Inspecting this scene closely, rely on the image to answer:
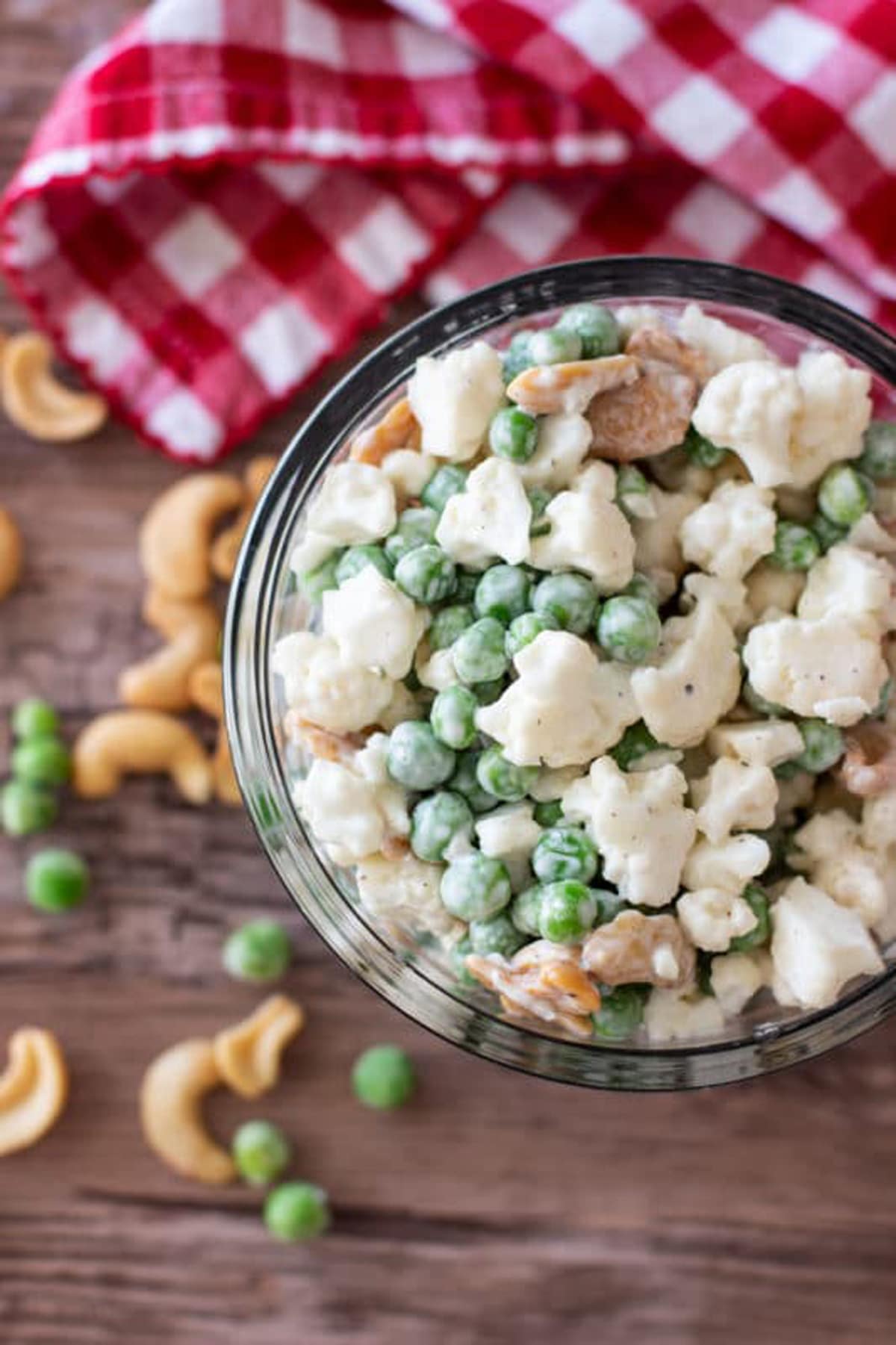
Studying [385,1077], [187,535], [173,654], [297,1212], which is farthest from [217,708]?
[297,1212]

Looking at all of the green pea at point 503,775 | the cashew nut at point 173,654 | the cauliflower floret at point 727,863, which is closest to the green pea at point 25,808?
the cashew nut at point 173,654

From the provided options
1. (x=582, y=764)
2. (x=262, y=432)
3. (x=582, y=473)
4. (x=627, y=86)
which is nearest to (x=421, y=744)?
(x=582, y=764)

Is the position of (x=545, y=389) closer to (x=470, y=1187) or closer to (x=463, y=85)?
(x=463, y=85)

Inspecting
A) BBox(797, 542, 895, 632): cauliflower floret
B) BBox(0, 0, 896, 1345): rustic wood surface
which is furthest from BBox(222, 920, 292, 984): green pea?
BBox(797, 542, 895, 632): cauliflower floret

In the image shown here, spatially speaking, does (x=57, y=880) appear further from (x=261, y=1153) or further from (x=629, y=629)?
(x=629, y=629)

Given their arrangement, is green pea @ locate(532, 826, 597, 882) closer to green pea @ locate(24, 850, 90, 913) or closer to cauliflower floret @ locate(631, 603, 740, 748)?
cauliflower floret @ locate(631, 603, 740, 748)
